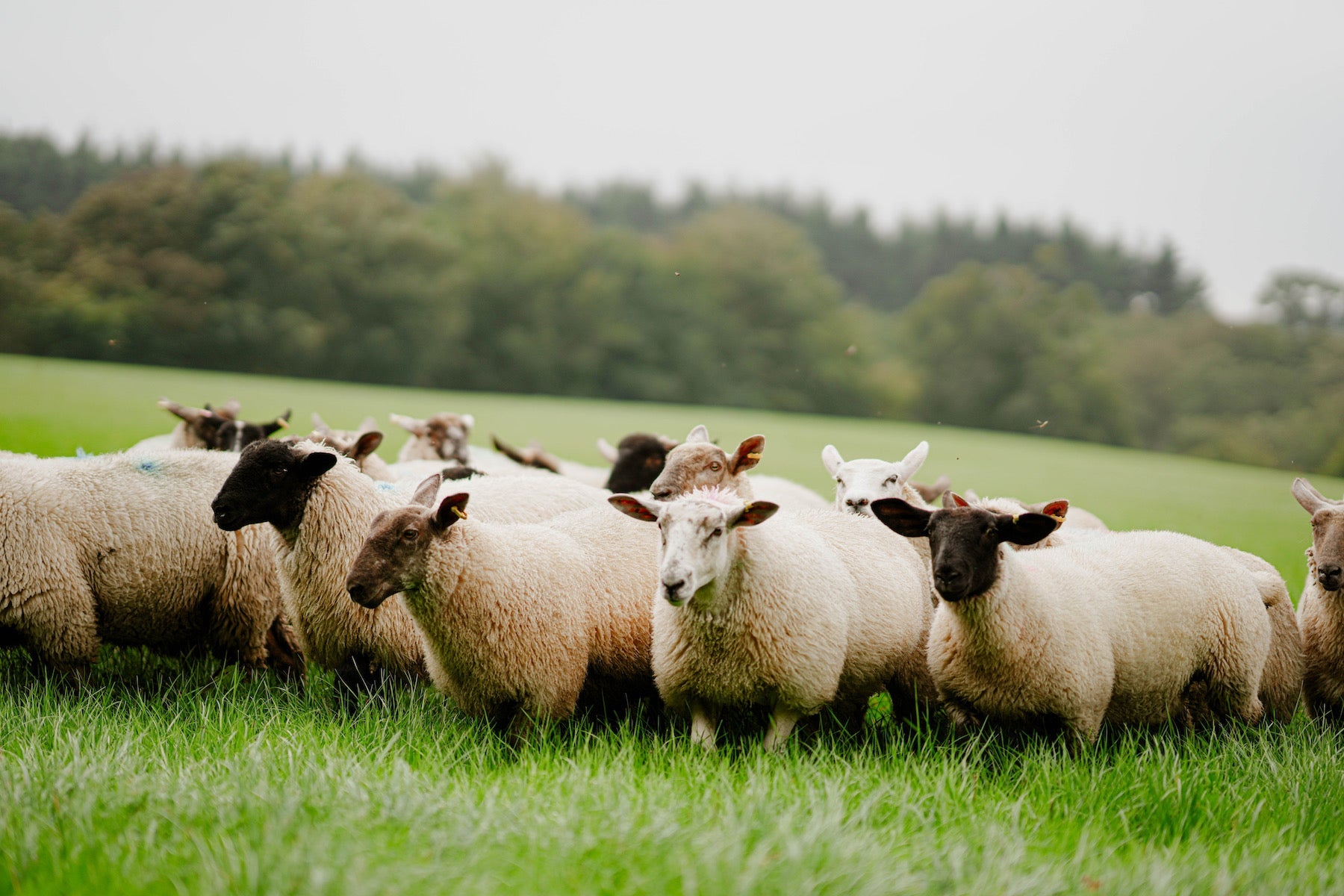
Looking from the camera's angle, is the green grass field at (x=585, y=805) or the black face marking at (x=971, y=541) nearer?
the green grass field at (x=585, y=805)

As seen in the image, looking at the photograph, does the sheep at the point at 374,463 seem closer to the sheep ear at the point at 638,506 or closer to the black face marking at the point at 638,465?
the black face marking at the point at 638,465

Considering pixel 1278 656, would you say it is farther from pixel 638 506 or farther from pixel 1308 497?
pixel 638 506

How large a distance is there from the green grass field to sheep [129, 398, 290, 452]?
101 inches

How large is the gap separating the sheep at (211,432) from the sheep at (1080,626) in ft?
19.5

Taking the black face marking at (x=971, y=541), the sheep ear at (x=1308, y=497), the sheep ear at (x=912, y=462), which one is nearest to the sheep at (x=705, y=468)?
the sheep ear at (x=912, y=462)

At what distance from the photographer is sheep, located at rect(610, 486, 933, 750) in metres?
4.31

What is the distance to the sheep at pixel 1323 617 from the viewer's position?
17.7ft

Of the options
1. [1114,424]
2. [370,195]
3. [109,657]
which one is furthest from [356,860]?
[370,195]

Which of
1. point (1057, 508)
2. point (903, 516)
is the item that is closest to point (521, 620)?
→ point (903, 516)

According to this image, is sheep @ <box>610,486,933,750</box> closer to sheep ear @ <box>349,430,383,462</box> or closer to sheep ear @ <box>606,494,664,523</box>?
sheep ear @ <box>606,494,664,523</box>

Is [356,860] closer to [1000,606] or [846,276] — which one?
[1000,606]

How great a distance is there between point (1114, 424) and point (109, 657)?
4762 cm

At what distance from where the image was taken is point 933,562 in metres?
4.37

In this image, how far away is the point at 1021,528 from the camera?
14.8ft
